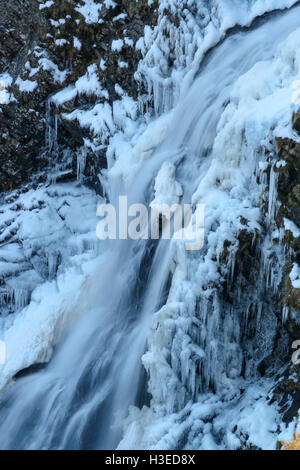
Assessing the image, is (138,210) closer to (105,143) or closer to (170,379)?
(105,143)

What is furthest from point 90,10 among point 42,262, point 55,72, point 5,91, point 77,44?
point 42,262

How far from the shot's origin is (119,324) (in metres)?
7.58

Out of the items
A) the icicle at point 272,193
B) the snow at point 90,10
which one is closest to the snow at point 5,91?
the snow at point 90,10

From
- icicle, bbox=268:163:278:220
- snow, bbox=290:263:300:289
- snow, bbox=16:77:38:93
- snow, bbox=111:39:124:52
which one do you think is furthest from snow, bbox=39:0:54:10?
snow, bbox=290:263:300:289

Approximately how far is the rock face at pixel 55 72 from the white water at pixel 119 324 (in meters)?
2.51

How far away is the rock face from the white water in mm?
2506

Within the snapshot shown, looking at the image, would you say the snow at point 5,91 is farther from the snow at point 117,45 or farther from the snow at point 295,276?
the snow at point 295,276

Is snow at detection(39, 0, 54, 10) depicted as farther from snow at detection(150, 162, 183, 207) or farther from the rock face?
snow at detection(150, 162, 183, 207)

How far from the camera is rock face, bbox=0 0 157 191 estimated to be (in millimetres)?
10617

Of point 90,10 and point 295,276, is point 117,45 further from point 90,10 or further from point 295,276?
point 295,276

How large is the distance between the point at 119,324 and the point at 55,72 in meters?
6.86

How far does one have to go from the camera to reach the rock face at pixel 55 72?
10617 millimetres

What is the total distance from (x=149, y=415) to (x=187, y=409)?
564 mm

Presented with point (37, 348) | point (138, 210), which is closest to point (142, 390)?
point (37, 348)
